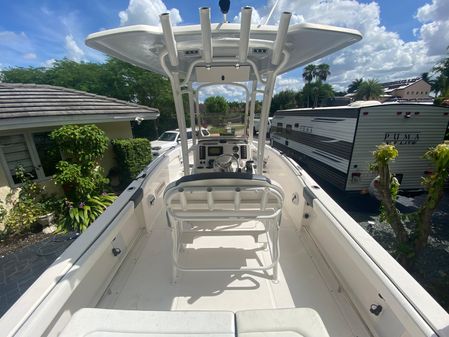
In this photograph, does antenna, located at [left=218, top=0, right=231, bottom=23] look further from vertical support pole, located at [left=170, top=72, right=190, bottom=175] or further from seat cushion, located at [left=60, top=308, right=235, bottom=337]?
seat cushion, located at [left=60, top=308, right=235, bottom=337]

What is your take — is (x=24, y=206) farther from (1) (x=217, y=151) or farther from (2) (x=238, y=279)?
(2) (x=238, y=279)

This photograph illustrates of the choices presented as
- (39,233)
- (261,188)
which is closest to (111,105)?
(39,233)

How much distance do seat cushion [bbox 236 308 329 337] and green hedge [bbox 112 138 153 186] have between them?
6.86 meters

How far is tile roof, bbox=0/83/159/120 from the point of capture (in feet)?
15.1

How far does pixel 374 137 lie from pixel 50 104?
7.93m

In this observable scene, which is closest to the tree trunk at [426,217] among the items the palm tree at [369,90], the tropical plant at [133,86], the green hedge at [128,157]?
the green hedge at [128,157]

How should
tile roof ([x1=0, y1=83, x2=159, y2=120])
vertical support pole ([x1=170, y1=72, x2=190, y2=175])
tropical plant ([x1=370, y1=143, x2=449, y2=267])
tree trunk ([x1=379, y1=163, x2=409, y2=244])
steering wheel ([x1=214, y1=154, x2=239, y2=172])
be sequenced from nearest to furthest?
vertical support pole ([x1=170, y1=72, x2=190, y2=175]), tropical plant ([x1=370, y1=143, x2=449, y2=267]), tree trunk ([x1=379, y1=163, x2=409, y2=244]), steering wheel ([x1=214, y1=154, x2=239, y2=172]), tile roof ([x1=0, y1=83, x2=159, y2=120])

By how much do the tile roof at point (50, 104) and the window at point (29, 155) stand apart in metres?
0.53

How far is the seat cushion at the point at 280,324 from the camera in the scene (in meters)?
0.89

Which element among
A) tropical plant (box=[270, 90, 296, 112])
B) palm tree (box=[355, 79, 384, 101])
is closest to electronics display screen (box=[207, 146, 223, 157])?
tropical plant (box=[270, 90, 296, 112])

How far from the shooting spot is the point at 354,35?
1518 mm

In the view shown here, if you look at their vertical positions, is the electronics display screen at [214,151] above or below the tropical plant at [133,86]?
below

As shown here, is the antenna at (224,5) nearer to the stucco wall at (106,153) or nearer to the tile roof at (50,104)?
the tile roof at (50,104)

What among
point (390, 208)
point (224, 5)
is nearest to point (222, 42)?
point (224, 5)
